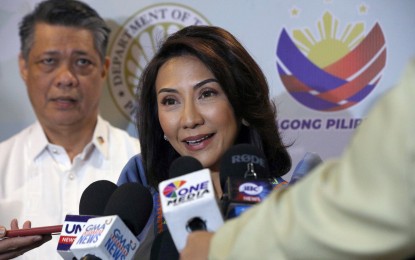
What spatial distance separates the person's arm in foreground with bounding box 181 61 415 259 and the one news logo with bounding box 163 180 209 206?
194 mm

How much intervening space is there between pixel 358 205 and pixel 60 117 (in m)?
2.41

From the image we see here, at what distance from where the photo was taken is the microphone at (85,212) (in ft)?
4.99

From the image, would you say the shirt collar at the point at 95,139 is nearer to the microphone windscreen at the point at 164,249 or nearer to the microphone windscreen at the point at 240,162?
the microphone windscreen at the point at 164,249

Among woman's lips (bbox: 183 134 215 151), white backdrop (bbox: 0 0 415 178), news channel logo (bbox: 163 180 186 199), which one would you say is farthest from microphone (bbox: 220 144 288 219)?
white backdrop (bbox: 0 0 415 178)

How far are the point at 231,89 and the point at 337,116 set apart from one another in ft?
2.71

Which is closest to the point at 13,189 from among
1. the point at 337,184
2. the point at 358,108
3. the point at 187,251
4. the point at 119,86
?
the point at 119,86

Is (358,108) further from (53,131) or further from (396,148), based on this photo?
(396,148)

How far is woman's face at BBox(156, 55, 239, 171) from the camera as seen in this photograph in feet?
6.50

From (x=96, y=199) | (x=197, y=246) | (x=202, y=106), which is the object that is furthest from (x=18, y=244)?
(x=197, y=246)

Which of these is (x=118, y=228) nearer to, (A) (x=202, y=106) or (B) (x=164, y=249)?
(B) (x=164, y=249)

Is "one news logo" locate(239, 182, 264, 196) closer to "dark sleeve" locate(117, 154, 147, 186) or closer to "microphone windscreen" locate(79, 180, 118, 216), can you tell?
"microphone windscreen" locate(79, 180, 118, 216)

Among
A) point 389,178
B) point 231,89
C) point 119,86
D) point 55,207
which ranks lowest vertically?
point 55,207

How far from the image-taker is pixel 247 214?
3.24ft

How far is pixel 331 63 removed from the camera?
2.75 m
